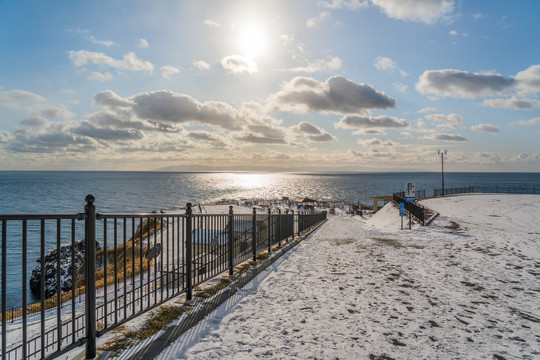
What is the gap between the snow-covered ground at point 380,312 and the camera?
12.6ft

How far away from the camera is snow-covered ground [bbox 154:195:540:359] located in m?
3.85

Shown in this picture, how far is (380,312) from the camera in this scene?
5.03 meters

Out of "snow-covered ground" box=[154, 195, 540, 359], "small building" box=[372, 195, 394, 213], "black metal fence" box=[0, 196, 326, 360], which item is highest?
"black metal fence" box=[0, 196, 326, 360]

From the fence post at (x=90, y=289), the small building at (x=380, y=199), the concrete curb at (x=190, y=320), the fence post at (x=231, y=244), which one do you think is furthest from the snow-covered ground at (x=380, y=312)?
the small building at (x=380, y=199)

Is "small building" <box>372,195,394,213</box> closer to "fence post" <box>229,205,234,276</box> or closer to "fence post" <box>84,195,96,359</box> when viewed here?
"fence post" <box>229,205,234,276</box>

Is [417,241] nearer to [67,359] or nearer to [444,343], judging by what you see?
[444,343]

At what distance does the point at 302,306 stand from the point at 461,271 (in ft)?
16.7

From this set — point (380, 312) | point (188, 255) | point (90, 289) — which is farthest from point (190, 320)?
point (380, 312)

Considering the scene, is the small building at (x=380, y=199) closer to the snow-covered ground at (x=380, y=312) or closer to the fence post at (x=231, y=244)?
the snow-covered ground at (x=380, y=312)

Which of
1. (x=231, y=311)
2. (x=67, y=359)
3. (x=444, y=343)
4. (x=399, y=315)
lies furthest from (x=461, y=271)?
(x=67, y=359)

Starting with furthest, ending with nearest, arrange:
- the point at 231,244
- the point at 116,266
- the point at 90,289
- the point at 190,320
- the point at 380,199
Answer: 1. the point at 380,199
2. the point at 231,244
3. the point at 190,320
4. the point at 116,266
5. the point at 90,289

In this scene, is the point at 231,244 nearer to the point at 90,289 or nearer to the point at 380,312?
the point at 380,312

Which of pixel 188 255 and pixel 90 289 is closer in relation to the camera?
pixel 90 289

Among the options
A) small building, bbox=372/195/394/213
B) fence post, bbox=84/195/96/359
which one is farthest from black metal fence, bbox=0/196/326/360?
small building, bbox=372/195/394/213
